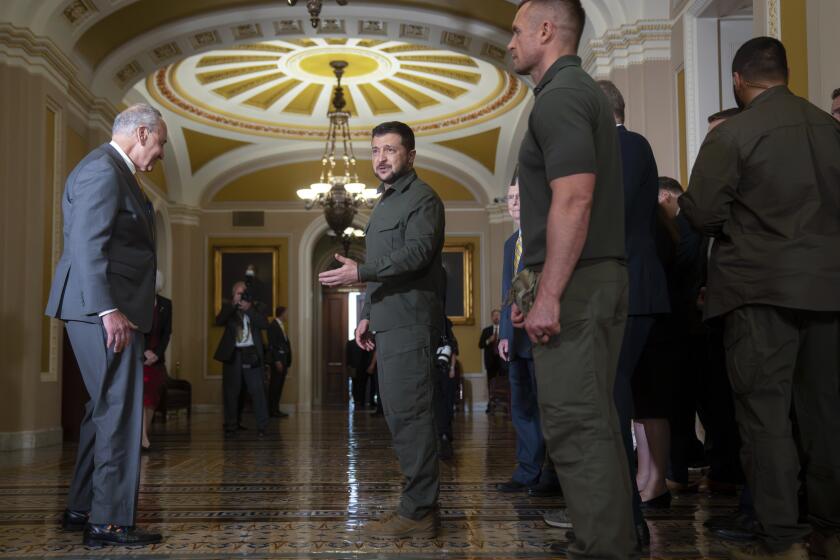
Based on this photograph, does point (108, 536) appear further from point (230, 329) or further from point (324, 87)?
point (324, 87)

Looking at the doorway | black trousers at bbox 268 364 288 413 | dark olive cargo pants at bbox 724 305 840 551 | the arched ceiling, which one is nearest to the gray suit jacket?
dark olive cargo pants at bbox 724 305 840 551

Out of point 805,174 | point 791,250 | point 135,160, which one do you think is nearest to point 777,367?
point 791,250

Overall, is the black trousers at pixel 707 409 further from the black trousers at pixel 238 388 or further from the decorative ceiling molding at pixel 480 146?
the decorative ceiling molding at pixel 480 146

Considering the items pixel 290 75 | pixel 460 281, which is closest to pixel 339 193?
pixel 290 75

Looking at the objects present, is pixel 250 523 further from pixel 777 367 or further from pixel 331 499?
pixel 777 367

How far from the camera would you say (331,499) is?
3746mm

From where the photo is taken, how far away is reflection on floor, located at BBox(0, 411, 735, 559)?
2.67m

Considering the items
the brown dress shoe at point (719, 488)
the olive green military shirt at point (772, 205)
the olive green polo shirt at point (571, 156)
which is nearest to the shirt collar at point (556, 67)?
the olive green polo shirt at point (571, 156)

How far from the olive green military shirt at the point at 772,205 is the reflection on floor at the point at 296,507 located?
2.77 feet

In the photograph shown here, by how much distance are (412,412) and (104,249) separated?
1.15 metres

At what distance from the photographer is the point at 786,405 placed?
233 cm

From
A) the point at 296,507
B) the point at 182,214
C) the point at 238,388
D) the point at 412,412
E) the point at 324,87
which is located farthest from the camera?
the point at 182,214

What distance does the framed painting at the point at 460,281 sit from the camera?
13773mm

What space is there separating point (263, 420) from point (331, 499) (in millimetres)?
4105
